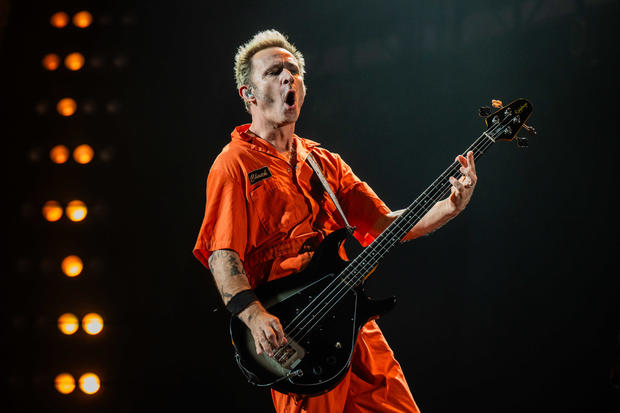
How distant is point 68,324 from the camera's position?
3031mm

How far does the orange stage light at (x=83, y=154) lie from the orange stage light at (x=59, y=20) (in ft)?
2.55

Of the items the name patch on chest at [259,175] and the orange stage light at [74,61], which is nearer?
the name patch on chest at [259,175]

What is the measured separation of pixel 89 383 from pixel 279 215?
175 cm

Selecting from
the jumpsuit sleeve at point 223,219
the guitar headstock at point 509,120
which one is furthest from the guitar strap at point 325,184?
the guitar headstock at point 509,120

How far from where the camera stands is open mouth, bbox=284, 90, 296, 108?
235 cm

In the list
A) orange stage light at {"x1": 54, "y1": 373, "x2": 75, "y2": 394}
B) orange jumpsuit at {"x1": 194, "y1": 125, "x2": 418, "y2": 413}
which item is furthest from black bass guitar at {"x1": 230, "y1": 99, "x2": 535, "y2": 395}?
orange stage light at {"x1": 54, "y1": 373, "x2": 75, "y2": 394}

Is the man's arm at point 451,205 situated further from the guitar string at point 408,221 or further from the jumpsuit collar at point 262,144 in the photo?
the jumpsuit collar at point 262,144

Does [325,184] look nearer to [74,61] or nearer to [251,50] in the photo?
[251,50]

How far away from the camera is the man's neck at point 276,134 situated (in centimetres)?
238

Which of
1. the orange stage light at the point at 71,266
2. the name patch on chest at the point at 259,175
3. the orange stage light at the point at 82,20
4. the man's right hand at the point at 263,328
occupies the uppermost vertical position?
the orange stage light at the point at 82,20

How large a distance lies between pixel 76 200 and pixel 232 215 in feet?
4.98

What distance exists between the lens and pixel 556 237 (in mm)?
3152

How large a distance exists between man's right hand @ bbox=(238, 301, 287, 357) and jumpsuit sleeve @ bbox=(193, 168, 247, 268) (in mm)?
244

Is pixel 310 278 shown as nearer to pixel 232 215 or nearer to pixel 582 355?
pixel 232 215
